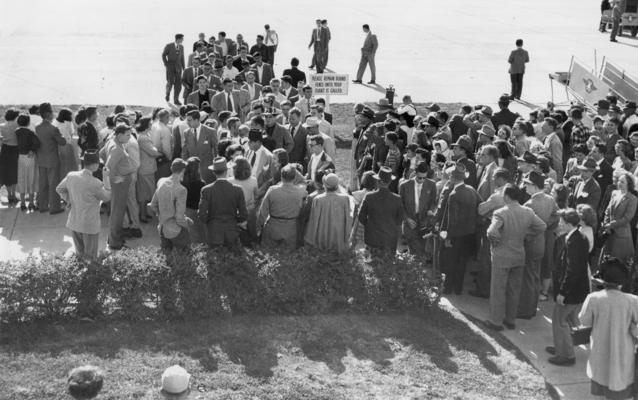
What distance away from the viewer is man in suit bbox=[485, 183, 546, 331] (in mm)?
9344

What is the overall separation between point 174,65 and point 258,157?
10.1 metres

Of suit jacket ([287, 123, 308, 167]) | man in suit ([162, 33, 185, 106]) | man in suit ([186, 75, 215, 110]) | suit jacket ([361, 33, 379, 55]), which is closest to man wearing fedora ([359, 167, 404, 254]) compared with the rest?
suit jacket ([287, 123, 308, 167])

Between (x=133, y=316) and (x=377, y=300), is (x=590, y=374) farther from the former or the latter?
(x=133, y=316)

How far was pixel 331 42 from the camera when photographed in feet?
99.8

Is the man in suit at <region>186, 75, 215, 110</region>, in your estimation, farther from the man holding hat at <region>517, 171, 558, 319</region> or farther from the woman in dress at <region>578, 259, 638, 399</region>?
the woman in dress at <region>578, 259, 638, 399</region>

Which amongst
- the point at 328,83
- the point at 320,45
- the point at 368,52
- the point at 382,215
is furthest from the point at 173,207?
the point at 320,45

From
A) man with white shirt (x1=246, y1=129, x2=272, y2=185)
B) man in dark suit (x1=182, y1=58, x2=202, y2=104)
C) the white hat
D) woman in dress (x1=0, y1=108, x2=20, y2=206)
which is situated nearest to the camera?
the white hat

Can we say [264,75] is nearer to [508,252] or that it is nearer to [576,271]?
[508,252]

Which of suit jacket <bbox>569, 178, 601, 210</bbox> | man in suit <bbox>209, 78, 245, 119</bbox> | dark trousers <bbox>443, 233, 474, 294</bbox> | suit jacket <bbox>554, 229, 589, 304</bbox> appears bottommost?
dark trousers <bbox>443, 233, 474, 294</bbox>

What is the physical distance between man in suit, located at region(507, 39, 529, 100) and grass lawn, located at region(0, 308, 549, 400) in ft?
46.8

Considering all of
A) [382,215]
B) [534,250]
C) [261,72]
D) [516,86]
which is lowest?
[534,250]

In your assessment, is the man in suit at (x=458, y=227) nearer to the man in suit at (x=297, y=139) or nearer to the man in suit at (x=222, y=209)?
the man in suit at (x=222, y=209)

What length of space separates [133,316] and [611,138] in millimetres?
8331

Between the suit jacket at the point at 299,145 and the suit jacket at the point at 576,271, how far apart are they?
574cm
